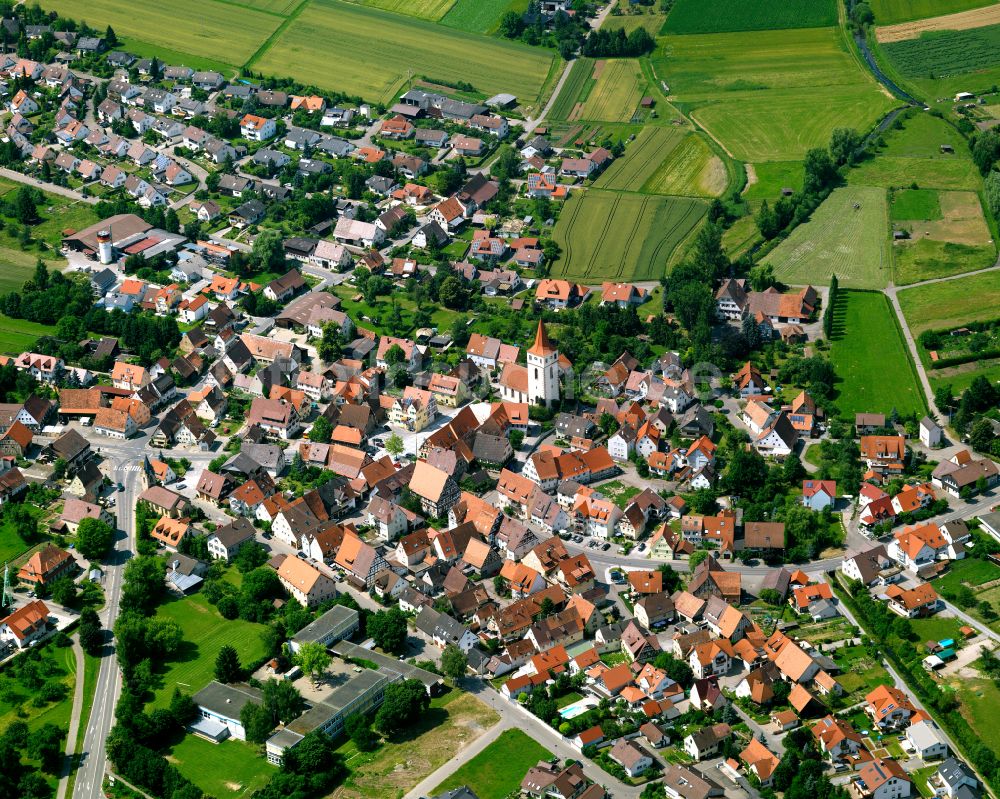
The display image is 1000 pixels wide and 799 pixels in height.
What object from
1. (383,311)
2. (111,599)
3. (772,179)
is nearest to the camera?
(111,599)

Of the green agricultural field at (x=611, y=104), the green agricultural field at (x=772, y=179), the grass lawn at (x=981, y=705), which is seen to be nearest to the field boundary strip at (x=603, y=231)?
the green agricultural field at (x=772, y=179)

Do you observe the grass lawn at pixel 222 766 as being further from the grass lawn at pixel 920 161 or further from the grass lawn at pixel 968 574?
the grass lawn at pixel 920 161

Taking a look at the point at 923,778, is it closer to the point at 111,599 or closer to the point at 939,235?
the point at 111,599

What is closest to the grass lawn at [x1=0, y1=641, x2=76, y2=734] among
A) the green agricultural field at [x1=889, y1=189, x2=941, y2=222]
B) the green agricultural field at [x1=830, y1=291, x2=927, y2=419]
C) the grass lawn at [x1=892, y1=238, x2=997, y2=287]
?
the green agricultural field at [x1=830, y1=291, x2=927, y2=419]

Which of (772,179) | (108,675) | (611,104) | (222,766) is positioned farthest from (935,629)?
(611,104)

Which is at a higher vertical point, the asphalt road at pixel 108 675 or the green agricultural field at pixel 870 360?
the green agricultural field at pixel 870 360

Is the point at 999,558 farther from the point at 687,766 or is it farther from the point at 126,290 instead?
the point at 126,290
